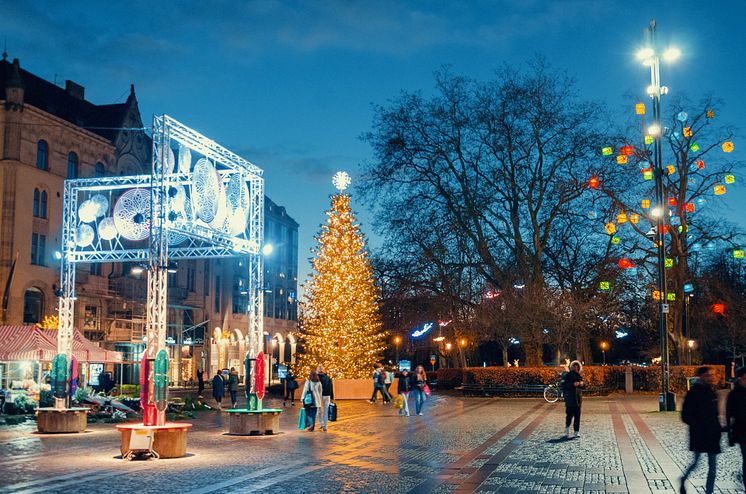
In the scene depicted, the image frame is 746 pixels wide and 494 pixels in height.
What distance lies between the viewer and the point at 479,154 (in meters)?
40.0

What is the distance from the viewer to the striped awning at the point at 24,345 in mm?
27500

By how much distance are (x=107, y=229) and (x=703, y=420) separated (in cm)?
1731

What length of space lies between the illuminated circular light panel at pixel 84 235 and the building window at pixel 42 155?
29.2 m

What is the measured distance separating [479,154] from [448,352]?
29.3m

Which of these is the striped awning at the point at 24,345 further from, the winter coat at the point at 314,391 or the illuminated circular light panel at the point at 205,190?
the winter coat at the point at 314,391

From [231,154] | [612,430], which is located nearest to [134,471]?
[231,154]

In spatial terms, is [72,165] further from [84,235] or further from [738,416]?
[738,416]

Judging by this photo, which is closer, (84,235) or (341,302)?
(84,235)

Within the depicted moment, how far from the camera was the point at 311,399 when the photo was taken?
71.5 feet

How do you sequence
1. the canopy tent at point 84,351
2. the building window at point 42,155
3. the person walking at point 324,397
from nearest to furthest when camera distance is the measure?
the person walking at point 324,397, the canopy tent at point 84,351, the building window at point 42,155

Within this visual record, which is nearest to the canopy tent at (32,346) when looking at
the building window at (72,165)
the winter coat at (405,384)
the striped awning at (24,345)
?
the striped awning at (24,345)


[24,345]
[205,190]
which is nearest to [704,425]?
[205,190]

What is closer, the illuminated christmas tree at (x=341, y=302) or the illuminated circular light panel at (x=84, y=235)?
the illuminated circular light panel at (x=84, y=235)

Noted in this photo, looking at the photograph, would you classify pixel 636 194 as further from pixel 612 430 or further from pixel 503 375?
pixel 612 430
